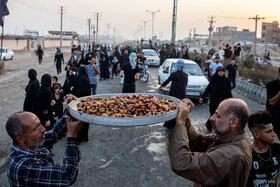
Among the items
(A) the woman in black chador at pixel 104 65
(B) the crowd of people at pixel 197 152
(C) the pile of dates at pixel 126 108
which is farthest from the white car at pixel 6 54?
(B) the crowd of people at pixel 197 152

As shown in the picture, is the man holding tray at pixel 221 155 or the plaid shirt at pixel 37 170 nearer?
the man holding tray at pixel 221 155

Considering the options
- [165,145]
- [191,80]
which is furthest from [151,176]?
[191,80]

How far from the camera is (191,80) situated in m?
10.8

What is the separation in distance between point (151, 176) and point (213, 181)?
122 inches

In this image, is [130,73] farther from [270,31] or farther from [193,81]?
[270,31]

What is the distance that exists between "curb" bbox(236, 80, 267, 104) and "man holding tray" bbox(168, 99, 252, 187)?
10.1 m

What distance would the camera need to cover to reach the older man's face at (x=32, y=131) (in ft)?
6.64

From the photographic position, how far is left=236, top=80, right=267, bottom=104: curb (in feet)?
37.3

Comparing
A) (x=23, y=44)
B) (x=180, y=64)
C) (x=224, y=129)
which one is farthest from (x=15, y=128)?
(x=23, y=44)

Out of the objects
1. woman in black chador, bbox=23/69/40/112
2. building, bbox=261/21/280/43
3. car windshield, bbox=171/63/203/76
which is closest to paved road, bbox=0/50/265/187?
woman in black chador, bbox=23/69/40/112

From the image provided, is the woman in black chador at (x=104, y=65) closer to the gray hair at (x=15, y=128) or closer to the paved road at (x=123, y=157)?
the paved road at (x=123, y=157)

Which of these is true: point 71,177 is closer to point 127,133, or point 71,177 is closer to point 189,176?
point 189,176

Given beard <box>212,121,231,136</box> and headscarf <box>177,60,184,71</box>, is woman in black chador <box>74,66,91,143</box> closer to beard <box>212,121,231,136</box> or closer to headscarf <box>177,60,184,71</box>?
headscarf <box>177,60,184,71</box>

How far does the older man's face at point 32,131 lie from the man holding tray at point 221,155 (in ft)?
3.64
